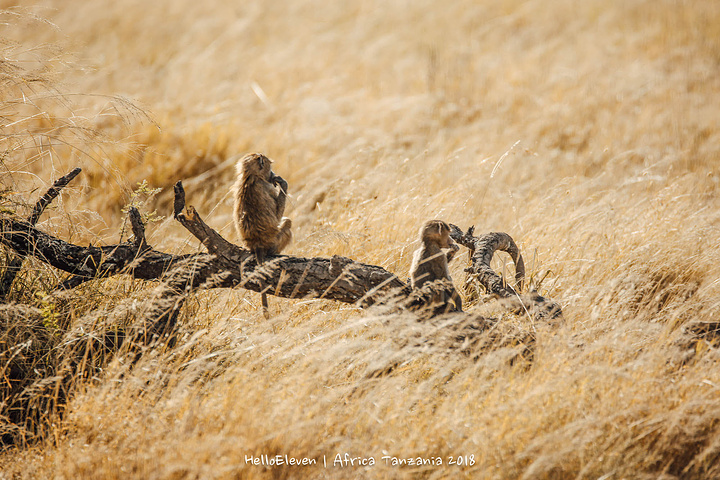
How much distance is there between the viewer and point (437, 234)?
3.76 m

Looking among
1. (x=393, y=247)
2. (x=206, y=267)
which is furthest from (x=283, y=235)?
(x=393, y=247)

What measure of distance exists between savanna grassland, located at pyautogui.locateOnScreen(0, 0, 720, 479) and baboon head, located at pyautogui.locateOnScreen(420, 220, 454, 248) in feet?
1.79

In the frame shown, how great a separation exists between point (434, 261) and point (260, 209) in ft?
4.80

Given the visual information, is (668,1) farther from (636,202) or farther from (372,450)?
(372,450)

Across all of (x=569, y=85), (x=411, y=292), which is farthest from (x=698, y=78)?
(x=411, y=292)

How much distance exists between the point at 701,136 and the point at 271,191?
808 centimetres

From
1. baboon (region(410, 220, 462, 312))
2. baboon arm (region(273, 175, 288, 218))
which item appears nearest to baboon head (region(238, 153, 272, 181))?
baboon arm (region(273, 175, 288, 218))

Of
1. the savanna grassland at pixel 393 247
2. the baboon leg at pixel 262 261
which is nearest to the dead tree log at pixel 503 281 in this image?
the savanna grassland at pixel 393 247

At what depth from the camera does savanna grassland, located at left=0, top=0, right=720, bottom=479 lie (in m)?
2.62

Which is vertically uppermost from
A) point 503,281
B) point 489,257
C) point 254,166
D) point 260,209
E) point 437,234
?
point 254,166

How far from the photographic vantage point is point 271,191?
437 centimetres

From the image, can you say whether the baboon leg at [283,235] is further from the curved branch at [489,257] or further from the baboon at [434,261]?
the curved branch at [489,257]

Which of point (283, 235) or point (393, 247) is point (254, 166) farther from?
point (393, 247)

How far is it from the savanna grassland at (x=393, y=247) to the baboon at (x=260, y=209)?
359mm
